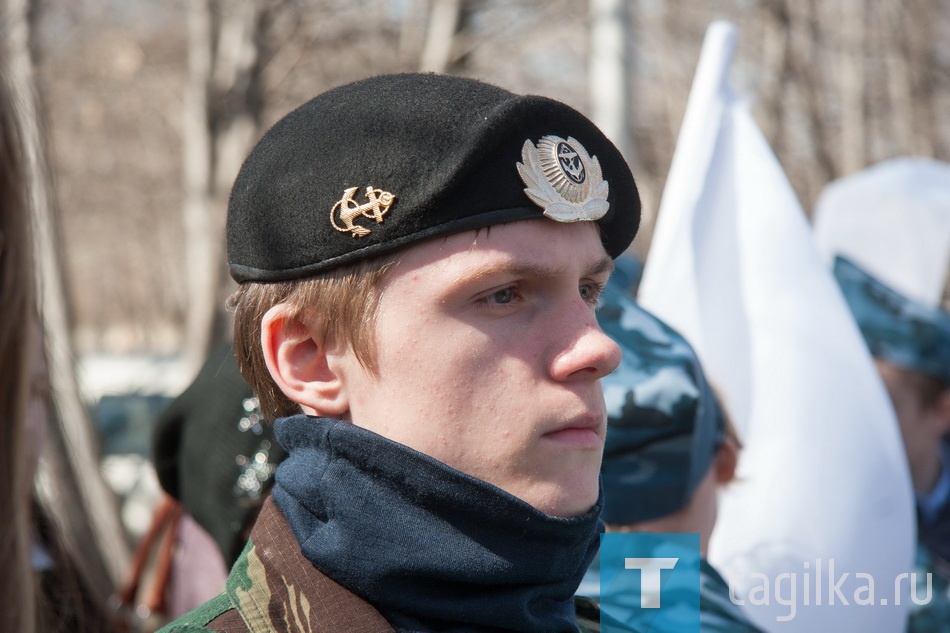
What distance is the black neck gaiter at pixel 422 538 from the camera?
59.6 inches

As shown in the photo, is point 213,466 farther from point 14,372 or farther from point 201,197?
point 201,197

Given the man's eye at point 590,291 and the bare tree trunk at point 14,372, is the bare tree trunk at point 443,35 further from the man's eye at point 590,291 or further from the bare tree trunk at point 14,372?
the man's eye at point 590,291

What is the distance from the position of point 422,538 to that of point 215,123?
6486mm

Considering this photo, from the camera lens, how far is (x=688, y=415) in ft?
8.02

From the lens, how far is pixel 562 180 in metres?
1.64

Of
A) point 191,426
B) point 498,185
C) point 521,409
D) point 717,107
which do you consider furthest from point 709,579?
point 717,107

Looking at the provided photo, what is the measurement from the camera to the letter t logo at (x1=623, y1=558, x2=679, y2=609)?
7.14 ft

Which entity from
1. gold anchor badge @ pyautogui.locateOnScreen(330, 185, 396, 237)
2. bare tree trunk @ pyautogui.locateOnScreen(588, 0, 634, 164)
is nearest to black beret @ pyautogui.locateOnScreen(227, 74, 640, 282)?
gold anchor badge @ pyautogui.locateOnScreen(330, 185, 396, 237)

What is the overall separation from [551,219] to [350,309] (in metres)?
0.32

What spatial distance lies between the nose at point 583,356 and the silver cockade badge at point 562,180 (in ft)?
0.56

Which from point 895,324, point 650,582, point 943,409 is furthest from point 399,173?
point 943,409

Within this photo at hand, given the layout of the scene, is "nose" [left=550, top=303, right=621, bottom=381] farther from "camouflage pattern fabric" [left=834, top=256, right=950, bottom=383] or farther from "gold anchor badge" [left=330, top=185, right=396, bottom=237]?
"camouflage pattern fabric" [left=834, top=256, right=950, bottom=383]

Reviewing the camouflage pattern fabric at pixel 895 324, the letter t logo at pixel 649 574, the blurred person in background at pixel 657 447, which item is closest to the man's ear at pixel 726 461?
the blurred person in background at pixel 657 447

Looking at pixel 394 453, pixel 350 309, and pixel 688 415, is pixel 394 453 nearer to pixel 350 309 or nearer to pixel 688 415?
pixel 350 309
